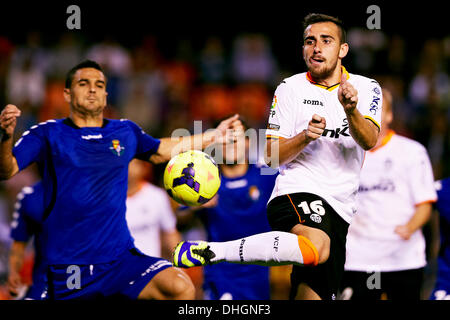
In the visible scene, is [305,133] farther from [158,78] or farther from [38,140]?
[158,78]

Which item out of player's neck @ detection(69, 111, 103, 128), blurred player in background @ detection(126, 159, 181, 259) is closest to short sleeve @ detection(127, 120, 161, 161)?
player's neck @ detection(69, 111, 103, 128)

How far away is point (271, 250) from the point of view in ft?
15.1

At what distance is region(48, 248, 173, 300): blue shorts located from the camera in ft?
18.2

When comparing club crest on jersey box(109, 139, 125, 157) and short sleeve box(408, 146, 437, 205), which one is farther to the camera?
short sleeve box(408, 146, 437, 205)

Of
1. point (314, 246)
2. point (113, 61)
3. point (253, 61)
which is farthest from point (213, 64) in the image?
point (314, 246)

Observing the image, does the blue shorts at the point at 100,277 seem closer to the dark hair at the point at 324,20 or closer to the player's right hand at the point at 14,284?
the player's right hand at the point at 14,284

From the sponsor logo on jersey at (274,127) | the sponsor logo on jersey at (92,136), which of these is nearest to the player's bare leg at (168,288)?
the sponsor logo on jersey at (92,136)

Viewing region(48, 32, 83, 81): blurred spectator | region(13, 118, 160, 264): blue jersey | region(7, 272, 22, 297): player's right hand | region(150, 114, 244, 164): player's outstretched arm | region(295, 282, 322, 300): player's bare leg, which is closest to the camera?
region(295, 282, 322, 300): player's bare leg

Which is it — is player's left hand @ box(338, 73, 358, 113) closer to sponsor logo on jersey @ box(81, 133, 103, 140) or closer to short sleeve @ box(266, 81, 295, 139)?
short sleeve @ box(266, 81, 295, 139)

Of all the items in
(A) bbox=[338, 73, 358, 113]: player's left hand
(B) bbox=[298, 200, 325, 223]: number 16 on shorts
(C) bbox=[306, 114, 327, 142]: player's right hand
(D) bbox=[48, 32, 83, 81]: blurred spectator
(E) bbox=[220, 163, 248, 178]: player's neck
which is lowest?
(E) bbox=[220, 163, 248, 178]: player's neck

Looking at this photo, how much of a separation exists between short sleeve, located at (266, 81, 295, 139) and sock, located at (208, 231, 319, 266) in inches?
33.1

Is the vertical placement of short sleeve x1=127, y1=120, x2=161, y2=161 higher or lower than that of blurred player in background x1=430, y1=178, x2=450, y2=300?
higher

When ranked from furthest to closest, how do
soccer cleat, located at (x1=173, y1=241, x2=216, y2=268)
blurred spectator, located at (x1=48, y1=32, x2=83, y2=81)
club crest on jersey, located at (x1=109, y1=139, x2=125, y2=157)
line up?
blurred spectator, located at (x1=48, y1=32, x2=83, y2=81)
club crest on jersey, located at (x1=109, y1=139, x2=125, y2=157)
soccer cleat, located at (x1=173, y1=241, x2=216, y2=268)
